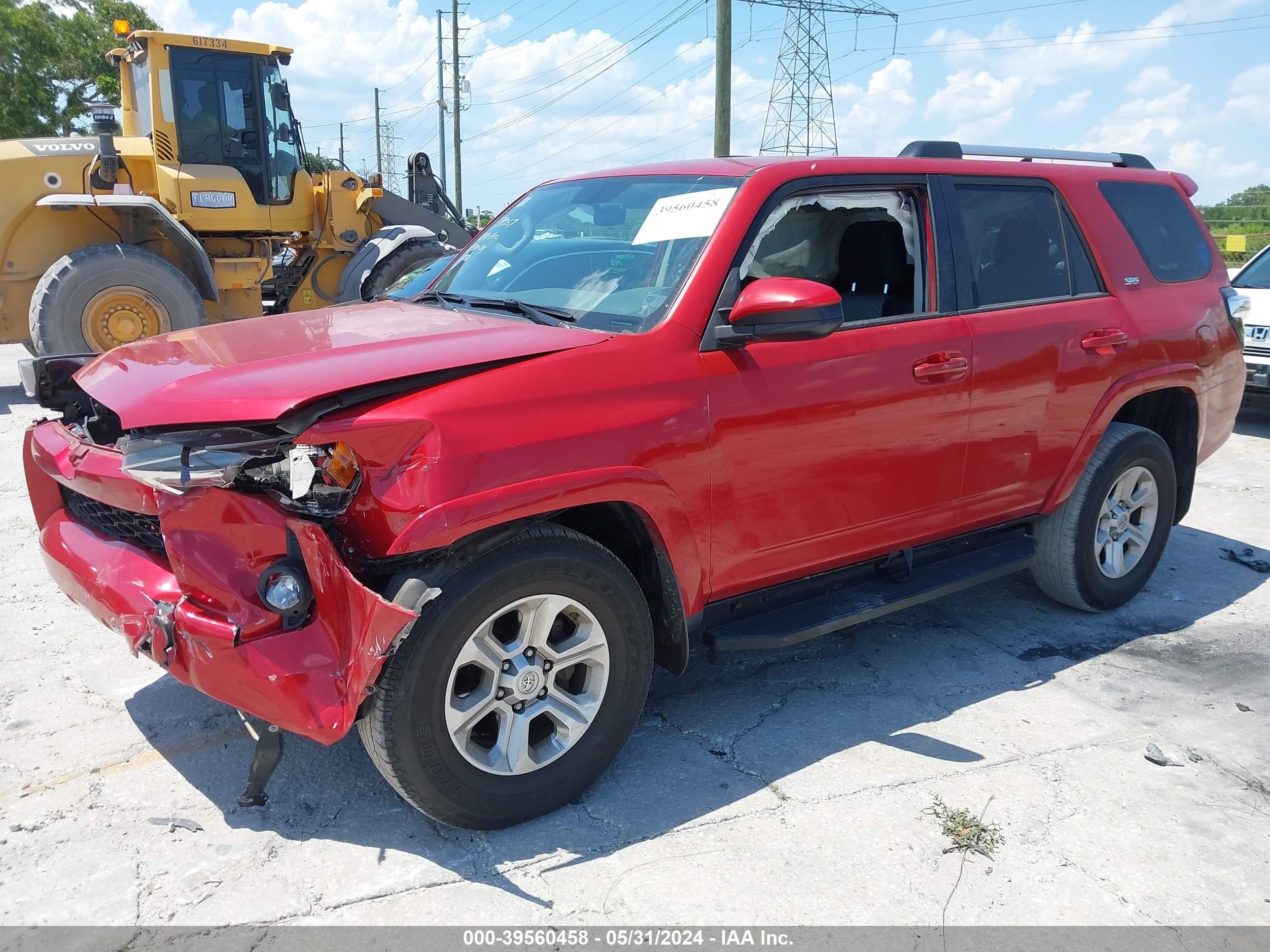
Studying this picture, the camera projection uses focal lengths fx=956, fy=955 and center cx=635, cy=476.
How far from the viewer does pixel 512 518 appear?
263 cm

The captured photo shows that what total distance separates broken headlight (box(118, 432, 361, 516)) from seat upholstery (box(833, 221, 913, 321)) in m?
2.12

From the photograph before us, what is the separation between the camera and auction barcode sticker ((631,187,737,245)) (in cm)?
327

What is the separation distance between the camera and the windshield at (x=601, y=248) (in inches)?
126

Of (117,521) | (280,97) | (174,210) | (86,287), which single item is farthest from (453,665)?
(280,97)

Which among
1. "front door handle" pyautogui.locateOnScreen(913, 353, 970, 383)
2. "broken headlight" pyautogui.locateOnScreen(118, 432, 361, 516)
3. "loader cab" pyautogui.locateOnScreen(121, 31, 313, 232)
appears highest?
"loader cab" pyautogui.locateOnScreen(121, 31, 313, 232)

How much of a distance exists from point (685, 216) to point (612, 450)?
102 cm

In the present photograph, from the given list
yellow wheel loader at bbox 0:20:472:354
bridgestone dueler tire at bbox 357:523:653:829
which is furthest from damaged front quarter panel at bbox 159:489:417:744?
yellow wheel loader at bbox 0:20:472:354

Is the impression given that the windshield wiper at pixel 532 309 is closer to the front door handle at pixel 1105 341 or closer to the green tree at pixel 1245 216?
the front door handle at pixel 1105 341

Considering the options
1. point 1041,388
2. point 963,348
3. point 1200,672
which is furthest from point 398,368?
point 1200,672

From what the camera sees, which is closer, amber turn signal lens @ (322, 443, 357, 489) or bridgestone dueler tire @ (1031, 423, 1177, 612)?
amber turn signal lens @ (322, 443, 357, 489)

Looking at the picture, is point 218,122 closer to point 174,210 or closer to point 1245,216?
point 174,210

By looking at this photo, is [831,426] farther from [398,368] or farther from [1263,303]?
[1263,303]

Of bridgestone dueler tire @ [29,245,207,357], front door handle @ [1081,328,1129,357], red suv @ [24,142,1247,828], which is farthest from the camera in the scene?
bridgestone dueler tire @ [29,245,207,357]

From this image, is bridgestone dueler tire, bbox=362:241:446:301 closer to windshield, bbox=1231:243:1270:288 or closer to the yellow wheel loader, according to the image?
the yellow wheel loader
